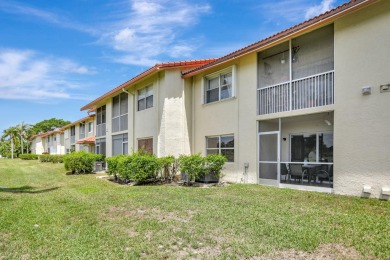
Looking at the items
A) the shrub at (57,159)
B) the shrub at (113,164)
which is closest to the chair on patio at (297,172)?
the shrub at (113,164)

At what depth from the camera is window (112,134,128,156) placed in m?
21.6

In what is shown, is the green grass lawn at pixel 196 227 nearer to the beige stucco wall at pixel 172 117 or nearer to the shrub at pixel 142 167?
the shrub at pixel 142 167

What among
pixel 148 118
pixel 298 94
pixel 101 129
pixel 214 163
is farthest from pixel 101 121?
pixel 298 94

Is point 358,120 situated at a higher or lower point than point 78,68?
lower

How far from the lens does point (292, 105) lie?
12.1 meters

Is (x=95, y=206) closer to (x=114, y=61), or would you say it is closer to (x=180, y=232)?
(x=180, y=232)

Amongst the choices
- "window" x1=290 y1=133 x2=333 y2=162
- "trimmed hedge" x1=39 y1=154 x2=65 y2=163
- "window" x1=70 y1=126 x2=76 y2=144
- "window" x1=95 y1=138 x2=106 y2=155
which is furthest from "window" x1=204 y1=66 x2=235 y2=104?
"window" x1=70 y1=126 x2=76 y2=144

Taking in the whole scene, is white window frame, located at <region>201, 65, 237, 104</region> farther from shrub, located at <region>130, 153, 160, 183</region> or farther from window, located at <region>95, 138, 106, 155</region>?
window, located at <region>95, 138, 106, 155</region>

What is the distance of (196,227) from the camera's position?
643 cm

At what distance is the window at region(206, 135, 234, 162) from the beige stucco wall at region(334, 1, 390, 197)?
5.60m

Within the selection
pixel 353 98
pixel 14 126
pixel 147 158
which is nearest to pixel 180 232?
pixel 353 98

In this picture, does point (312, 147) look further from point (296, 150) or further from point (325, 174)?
point (325, 174)

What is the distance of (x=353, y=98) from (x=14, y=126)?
76.6 meters

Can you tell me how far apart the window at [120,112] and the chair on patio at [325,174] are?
14266 millimetres
